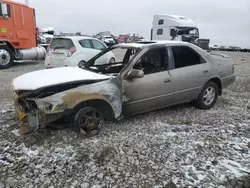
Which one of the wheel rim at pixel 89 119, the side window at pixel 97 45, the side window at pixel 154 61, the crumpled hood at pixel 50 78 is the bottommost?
the wheel rim at pixel 89 119

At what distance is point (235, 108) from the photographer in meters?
5.61

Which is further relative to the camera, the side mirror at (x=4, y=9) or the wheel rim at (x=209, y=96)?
the side mirror at (x=4, y=9)

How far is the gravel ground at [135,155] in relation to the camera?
2910 mm

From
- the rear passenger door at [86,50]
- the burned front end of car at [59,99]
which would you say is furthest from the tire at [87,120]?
the rear passenger door at [86,50]

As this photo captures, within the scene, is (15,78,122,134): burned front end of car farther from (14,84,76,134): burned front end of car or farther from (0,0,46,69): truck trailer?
(0,0,46,69): truck trailer

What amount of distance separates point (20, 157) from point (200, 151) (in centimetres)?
260

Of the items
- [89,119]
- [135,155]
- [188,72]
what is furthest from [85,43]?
[135,155]

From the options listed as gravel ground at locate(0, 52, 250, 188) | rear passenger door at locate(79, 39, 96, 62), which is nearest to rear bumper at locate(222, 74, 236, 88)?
gravel ground at locate(0, 52, 250, 188)

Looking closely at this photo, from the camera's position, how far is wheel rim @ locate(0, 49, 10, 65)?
11.4 meters

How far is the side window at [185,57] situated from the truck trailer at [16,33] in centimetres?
951

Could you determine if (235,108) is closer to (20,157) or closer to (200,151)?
(200,151)

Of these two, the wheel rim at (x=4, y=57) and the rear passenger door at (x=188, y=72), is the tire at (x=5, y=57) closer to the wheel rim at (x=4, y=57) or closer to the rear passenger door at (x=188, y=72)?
the wheel rim at (x=4, y=57)

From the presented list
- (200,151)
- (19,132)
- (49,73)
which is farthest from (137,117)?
(19,132)

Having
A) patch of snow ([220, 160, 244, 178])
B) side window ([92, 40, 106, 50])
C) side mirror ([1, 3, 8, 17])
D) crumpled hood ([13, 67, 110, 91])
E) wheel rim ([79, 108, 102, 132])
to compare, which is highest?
side mirror ([1, 3, 8, 17])
